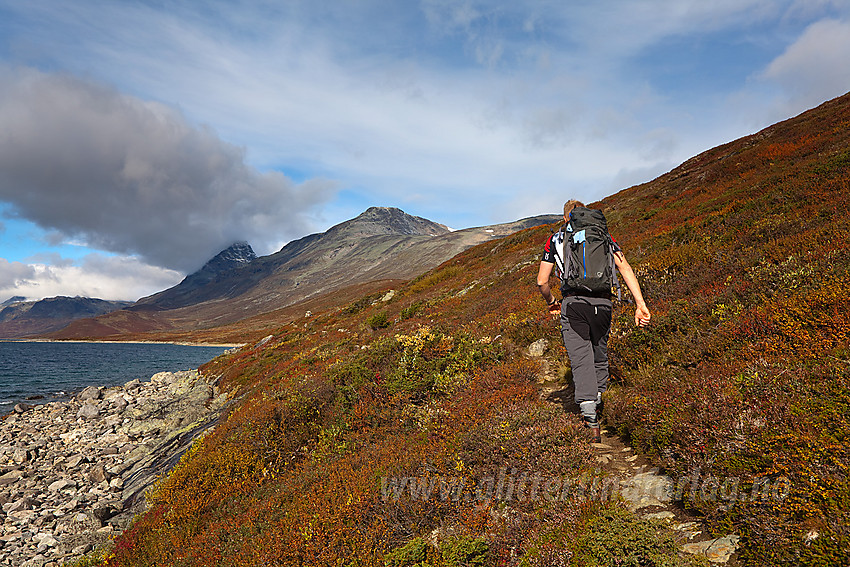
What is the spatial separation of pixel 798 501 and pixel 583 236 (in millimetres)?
3506

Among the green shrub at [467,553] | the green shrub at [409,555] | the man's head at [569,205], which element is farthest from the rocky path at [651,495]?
the man's head at [569,205]

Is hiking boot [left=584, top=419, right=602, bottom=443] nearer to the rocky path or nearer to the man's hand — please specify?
the rocky path

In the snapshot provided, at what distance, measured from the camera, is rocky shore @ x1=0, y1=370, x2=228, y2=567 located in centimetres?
1117

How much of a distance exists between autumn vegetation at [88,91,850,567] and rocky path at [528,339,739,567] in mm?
115

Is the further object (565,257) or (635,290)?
(565,257)

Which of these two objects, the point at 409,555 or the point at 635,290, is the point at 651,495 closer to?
the point at 635,290

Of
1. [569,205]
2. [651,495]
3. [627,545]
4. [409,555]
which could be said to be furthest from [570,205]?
[409,555]

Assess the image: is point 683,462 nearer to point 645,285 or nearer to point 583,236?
point 583,236

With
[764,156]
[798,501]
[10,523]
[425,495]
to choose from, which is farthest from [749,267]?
[10,523]

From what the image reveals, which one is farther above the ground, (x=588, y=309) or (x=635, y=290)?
(x=635, y=290)

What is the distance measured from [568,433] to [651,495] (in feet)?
3.76

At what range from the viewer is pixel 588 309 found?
543 cm

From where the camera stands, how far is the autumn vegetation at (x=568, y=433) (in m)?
3.45

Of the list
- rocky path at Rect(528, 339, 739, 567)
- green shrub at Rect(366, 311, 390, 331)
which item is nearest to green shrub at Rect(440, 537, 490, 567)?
rocky path at Rect(528, 339, 739, 567)
